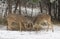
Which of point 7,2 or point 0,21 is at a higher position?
point 7,2

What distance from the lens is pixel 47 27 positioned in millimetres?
11227

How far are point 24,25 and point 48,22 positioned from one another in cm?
121

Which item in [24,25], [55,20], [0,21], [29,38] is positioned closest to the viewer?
[29,38]

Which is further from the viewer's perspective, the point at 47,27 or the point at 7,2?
the point at 7,2

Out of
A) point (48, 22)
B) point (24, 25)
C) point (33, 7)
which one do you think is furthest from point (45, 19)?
point (33, 7)

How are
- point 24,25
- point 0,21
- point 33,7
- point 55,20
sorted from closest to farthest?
point 24,25 → point 0,21 → point 55,20 → point 33,7

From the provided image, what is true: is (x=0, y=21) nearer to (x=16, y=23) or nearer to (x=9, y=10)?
(x=9, y=10)

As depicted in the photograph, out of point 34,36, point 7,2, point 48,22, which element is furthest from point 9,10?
point 34,36

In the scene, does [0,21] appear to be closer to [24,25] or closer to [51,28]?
[24,25]

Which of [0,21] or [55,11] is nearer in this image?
[0,21]

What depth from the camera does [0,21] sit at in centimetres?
1271

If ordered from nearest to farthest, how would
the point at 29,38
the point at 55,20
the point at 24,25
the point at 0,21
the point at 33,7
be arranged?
the point at 29,38 < the point at 24,25 < the point at 0,21 < the point at 55,20 < the point at 33,7

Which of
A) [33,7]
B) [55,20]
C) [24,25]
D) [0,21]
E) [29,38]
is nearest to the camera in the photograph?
[29,38]

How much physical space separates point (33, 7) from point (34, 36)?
636 cm
